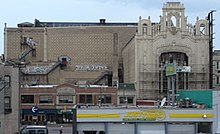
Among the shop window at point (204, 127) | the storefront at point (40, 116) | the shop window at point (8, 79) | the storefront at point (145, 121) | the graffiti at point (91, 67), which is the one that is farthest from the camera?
the graffiti at point (91, 67)

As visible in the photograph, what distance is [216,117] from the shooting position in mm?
44938

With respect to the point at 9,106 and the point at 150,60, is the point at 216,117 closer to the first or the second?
the point at 9,106

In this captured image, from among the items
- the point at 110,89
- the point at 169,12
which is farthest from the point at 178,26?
the point at 110,89

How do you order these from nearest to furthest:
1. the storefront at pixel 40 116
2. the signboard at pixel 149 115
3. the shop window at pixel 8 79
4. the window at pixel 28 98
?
the signboard at pixel 149 115
the shop window at pixel 8 79
the storefront at pixel 40 116
the window at pixel 28 98

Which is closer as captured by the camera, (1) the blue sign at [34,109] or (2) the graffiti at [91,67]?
(1) the blue sign at [34,109]

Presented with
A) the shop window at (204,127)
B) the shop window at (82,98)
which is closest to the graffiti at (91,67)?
the shop window at (82,98)

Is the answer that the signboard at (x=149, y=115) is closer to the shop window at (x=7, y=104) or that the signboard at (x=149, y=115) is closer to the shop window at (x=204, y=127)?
the shop window at (x=204, y=127)

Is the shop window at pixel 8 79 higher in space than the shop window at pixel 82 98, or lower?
higher

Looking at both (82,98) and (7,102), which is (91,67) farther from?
(7,102)

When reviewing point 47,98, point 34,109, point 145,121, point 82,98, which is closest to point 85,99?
point 82,98

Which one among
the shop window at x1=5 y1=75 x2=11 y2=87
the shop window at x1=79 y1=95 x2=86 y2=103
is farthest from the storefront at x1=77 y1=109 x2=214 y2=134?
the shop window at x1=79 y1=95 x2=86 y2=103

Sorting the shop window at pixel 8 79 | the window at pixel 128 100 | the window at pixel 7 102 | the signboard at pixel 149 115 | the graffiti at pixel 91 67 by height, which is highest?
the graffiti at pixel 91 67

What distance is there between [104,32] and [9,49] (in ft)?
75.4

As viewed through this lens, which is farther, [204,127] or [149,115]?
[204,127]
